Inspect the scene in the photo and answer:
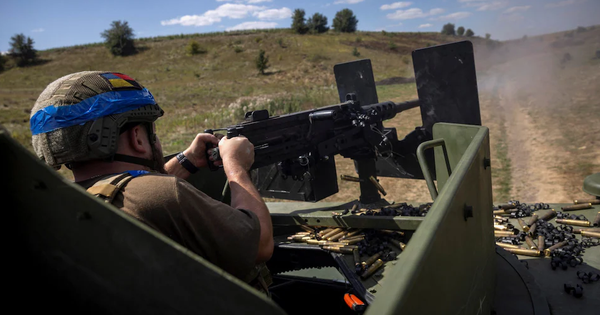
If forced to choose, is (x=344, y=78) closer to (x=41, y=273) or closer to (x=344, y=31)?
(x=41, y=273)

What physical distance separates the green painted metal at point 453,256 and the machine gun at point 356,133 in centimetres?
224

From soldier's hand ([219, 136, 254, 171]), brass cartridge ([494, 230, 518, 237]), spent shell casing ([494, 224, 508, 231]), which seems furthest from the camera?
spent shell casing ([494, 224, 508, 231])

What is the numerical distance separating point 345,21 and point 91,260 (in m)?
73.2

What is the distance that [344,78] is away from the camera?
22.0ft

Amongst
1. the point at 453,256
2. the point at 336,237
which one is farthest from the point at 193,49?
the point at 453,256

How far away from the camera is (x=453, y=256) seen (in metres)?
1.59

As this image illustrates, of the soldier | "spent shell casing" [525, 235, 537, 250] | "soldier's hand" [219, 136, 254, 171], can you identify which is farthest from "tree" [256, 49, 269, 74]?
the soldier

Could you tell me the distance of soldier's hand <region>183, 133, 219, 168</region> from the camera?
3250 millimetres

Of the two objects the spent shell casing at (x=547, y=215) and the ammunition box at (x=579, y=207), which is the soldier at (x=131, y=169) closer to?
the spent shell casing at (x=547, y=215)

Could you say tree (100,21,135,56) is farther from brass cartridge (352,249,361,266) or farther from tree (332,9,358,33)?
brass cartridge (352,249,361,266)

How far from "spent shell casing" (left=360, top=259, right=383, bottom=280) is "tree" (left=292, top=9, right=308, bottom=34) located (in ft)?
224

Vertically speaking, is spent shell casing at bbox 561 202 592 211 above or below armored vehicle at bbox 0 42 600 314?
below

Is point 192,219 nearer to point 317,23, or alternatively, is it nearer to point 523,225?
point 523,225

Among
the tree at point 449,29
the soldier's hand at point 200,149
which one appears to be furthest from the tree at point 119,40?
the soldier's hand at point 200,149
